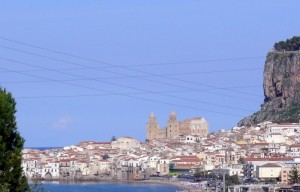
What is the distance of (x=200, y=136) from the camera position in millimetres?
94062

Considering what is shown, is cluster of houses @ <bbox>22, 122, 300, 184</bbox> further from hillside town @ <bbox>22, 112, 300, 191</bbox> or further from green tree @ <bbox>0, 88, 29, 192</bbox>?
green tree @ <bbox>0, 88, 29, 192</bbox>

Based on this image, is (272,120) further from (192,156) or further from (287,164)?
(287,164)

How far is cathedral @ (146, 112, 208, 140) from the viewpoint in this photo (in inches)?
3893

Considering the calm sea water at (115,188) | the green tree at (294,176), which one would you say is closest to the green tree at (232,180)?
the calm sea water at (115,188)

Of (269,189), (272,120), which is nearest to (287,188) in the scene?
(269,189)

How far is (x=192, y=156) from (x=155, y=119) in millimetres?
20933

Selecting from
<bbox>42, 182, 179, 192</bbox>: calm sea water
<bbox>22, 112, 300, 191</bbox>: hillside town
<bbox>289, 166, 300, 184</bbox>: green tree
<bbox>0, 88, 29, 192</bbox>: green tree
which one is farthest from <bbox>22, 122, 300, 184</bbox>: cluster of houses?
<bbox>0, 88, 29, 192</bbox>: green tree

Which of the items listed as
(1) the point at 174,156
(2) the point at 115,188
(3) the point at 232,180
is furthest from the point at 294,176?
(1) the point at 174,156

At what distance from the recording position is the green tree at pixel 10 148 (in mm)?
14148

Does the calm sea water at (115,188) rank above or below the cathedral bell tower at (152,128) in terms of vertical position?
below

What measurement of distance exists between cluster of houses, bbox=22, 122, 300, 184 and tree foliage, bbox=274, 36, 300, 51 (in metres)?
7.38

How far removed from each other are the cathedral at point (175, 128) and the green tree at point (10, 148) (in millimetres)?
83329

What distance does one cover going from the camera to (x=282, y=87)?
8756 cm

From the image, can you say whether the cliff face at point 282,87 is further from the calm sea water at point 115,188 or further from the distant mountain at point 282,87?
the calm sea water at point 115,188
